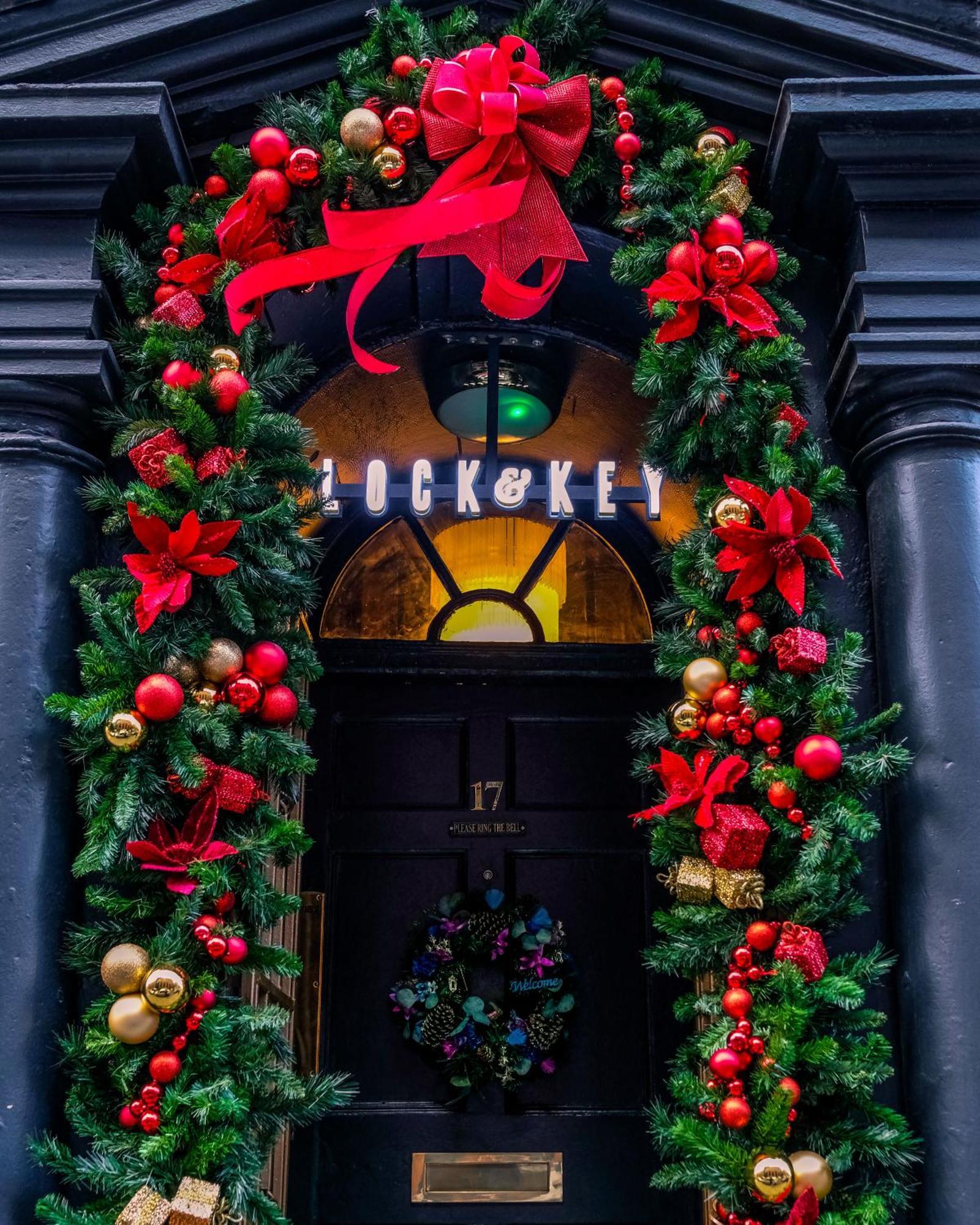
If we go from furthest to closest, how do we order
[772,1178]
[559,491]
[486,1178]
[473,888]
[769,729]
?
[473,888]
[486,1178]
[559,491]
[769,729]
[772,1178]

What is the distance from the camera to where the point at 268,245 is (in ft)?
12.1

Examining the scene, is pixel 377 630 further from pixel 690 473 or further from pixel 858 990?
pixel 858 990

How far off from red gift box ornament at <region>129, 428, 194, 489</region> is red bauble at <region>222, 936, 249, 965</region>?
1270 millimetres

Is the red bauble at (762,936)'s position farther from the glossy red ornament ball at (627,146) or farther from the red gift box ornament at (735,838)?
the glossy red ornament ball at (627,146)

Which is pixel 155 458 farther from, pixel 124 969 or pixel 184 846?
pixel 124 969

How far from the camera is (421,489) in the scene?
13.3ft

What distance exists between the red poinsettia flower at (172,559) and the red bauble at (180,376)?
0.43 meters

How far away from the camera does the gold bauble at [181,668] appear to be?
3.29 m

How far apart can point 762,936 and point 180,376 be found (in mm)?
2256

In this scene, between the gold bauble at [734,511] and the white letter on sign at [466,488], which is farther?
the white letter on sign at [466,488]

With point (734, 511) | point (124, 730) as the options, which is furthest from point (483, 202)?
point (124, 730)

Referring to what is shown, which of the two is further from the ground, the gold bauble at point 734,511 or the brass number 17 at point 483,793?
the gold bauble at point 734,511

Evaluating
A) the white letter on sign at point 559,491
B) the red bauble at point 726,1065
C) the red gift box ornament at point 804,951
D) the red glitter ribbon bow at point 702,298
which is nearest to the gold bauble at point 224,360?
the white letter on sign at point 559,491

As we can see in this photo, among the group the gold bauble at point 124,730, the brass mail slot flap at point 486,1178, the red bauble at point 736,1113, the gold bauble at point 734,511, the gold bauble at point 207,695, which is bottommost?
the brass mail slot flap at point 486,1178
